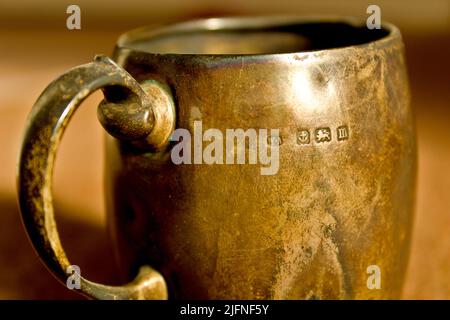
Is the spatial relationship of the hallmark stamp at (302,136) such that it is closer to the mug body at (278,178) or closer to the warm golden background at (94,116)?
the mug body at (278,178)

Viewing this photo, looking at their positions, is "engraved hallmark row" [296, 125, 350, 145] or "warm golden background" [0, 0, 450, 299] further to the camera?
"warm golden background" [0, 0, 450, 299]

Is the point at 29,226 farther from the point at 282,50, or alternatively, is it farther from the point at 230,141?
the point at 282,50

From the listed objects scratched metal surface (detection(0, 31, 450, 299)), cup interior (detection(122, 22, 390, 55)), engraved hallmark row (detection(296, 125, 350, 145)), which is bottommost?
scratched metal surface (detection(0, 31, 450, 299))

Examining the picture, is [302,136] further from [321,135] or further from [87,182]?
[87,182]

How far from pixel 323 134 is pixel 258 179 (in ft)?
0.20

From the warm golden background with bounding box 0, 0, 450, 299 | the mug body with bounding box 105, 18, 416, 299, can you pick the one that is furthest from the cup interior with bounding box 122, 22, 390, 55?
the warm golden background with bounding box 0, 0, 450, 299

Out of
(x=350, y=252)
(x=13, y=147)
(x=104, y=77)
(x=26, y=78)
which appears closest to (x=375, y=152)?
(x=350, y=252)

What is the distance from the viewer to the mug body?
0.53 metres

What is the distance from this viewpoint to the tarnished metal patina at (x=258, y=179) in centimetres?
52

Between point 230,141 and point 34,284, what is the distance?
377mm

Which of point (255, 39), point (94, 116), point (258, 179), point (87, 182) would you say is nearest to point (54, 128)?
point (258, 179)

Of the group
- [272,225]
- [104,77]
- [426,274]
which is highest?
[104,77]

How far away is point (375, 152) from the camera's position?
555 millimetres

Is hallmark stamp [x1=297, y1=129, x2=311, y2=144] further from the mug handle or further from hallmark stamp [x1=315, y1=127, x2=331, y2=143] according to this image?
the mug handle
